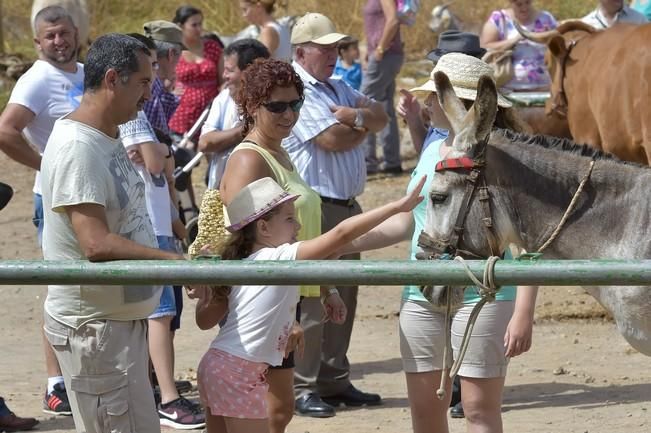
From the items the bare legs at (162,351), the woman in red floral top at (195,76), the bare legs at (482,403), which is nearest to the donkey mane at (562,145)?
the bare legs at (482,403)

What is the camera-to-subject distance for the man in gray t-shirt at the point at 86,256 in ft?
13.8

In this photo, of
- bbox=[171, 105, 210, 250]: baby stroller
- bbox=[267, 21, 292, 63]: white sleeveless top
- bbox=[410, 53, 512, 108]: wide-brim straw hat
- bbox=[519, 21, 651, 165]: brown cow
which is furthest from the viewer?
bbox=[267, 21, 292, 63]: white sleeveless top

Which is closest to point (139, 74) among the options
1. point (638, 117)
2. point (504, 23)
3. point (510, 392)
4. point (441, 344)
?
point (441, 344)

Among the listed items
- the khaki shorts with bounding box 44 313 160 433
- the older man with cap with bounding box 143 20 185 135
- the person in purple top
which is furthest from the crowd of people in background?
the person in purple top

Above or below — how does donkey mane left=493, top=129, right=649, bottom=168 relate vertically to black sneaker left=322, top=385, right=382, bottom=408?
above

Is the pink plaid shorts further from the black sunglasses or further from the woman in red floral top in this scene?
the woman in red floral top

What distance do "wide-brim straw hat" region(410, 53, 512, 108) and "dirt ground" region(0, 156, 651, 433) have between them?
2.38m

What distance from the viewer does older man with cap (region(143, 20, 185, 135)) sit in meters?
7.23

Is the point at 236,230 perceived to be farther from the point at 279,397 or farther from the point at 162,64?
the point at 162,64

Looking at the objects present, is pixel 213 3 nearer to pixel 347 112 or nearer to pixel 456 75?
pixel 347 112

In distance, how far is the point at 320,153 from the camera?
6.66 metres

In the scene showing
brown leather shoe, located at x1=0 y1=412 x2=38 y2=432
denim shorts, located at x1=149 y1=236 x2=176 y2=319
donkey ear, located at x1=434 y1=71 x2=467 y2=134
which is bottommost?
brown leather shoe, located at x1=0 y1=412 x2=38 y2=432

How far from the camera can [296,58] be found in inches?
266

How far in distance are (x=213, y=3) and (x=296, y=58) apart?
1069 cm
